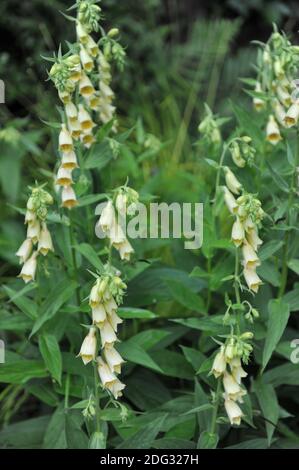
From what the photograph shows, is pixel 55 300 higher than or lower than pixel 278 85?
lower

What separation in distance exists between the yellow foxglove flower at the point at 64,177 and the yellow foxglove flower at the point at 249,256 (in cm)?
71

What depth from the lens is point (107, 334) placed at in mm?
2426

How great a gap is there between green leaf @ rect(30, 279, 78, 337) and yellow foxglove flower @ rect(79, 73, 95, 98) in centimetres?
73

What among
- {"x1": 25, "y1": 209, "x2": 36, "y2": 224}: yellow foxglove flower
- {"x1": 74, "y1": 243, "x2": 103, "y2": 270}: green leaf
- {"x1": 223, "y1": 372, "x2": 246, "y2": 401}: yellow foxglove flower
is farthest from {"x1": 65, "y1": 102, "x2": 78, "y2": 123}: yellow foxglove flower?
{"x1": 223, "y1": 372, "x2": 246, "y2": 401}: yellow foxglove flower

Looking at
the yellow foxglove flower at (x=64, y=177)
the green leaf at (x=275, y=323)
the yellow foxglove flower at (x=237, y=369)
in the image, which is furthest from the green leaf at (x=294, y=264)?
the yellow foxglove flower at (x=64, y=177)

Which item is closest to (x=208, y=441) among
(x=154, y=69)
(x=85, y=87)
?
(x=85, y=87)

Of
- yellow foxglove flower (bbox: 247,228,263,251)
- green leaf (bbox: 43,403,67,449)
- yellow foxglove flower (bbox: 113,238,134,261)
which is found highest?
yellow foxglove flower (bbox: 247,228,263,251)

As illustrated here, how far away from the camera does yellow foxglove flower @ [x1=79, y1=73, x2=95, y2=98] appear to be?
2.83 meters

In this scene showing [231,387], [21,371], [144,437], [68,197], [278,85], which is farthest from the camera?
[278,85]

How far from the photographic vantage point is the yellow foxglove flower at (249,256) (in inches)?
99.8

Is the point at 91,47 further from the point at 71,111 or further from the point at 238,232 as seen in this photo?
the point at 238,232

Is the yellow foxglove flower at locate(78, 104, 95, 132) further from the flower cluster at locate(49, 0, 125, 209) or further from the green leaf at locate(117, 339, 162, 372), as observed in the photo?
the green leaf at locate(117, 339, 162, 372)

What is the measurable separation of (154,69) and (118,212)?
372 cm
